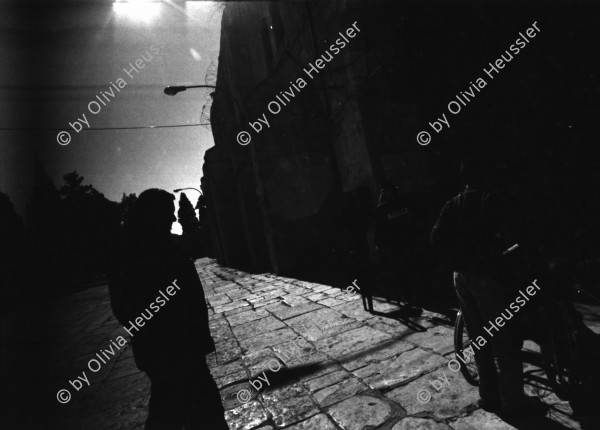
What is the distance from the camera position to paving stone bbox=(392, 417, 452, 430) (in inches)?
92.5

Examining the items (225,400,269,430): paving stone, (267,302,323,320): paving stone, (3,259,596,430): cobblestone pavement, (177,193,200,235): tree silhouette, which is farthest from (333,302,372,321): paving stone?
(177,193,200,235): tree silhouette

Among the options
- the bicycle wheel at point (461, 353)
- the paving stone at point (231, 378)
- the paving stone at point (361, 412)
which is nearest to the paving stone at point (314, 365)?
the paving stone at point (231, 378)

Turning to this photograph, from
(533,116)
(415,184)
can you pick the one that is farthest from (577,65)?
(415,184)

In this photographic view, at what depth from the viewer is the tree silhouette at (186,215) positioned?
6250cm

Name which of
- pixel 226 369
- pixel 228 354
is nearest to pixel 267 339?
pixel 228 354

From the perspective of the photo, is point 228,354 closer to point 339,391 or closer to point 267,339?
point 267,339

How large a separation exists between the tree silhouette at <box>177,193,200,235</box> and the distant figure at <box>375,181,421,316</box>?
60190 millimetres

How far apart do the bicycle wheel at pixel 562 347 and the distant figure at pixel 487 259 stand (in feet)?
0.66

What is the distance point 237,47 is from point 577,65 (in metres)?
14.4

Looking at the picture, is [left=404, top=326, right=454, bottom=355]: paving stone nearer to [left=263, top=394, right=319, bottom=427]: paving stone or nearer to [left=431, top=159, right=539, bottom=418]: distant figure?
[left=431, top=159, right=539, bottom=418]: distant figure

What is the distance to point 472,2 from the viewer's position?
245 inches

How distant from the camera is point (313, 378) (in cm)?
342

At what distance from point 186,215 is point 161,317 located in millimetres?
65240

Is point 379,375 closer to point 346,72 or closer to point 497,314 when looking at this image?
point 497,314
